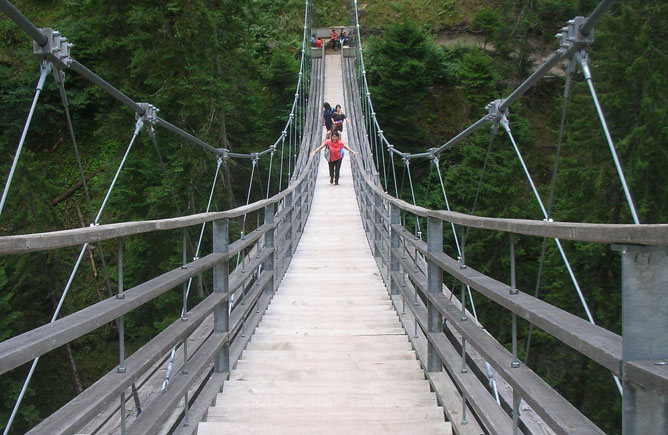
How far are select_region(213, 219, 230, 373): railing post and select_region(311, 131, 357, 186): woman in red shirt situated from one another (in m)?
7.85

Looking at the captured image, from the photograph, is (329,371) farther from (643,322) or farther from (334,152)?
(334,152)

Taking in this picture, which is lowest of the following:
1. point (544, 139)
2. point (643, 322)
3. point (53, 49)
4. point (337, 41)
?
point (643, 322)

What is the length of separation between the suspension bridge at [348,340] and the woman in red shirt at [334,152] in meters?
5.04

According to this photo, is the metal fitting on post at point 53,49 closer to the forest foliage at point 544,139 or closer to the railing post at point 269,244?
the forest foliage at point 544,139

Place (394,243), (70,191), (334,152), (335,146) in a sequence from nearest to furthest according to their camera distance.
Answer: (394,243)
(335,146)
(334,152)
(70,191)

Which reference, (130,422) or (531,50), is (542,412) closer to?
(130,422)

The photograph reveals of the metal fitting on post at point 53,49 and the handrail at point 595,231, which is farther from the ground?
the metal fitting on post at point 53,49

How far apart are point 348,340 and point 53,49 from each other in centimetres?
237

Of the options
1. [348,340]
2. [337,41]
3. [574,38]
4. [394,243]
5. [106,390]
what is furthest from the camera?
[337,41]

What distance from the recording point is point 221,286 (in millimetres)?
3174

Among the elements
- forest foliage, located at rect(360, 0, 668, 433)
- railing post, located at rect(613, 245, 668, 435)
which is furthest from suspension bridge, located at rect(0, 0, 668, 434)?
forest foliage, located at rect(360, 0, 668, 433)

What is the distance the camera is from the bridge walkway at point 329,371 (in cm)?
268

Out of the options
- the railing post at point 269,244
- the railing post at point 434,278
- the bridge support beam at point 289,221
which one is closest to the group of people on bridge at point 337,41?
the bridge support beam at point 289,221

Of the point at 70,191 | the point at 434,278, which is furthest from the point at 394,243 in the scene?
the point at 70,191
